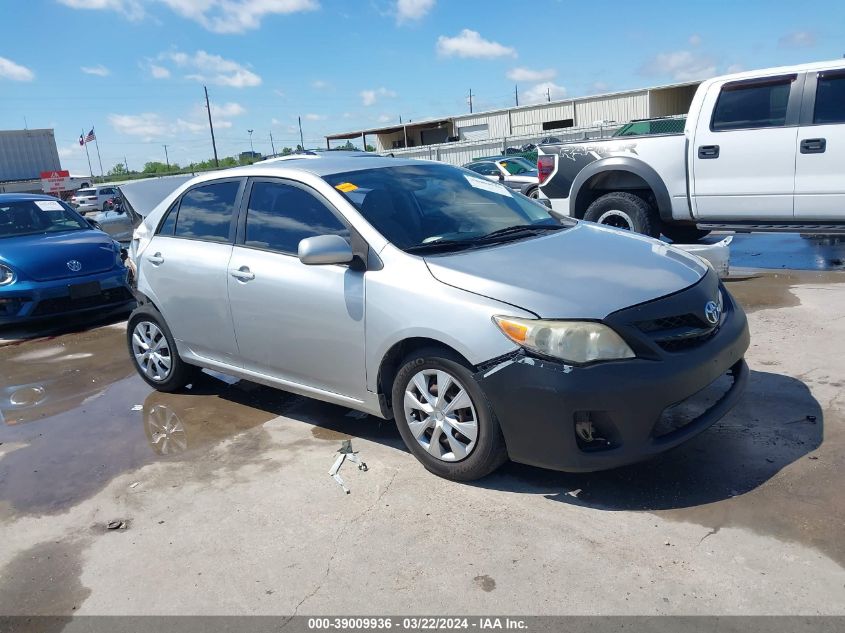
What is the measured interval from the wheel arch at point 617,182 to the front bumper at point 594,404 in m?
4.87

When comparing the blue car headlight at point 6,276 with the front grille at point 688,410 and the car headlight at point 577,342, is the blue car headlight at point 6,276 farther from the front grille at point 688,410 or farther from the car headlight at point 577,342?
the front grille at point 688,410

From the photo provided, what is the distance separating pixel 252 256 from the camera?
4438 millimetres

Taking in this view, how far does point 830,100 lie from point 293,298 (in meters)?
5.80

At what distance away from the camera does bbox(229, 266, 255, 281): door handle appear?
14.4 ft

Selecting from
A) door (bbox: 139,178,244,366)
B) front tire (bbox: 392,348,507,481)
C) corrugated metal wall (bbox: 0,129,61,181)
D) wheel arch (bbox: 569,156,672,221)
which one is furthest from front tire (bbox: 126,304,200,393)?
corrugated metal wall (bbox: 0,129,61,181)

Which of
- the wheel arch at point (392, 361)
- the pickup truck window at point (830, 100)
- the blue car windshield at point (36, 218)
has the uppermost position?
the pickup truck window at point (830, 100)

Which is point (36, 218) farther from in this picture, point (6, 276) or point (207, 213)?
point (207, 213)

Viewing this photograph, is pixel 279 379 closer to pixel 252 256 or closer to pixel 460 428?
pixel 252 256

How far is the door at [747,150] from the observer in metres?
7.11

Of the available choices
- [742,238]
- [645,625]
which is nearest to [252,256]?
[645,625]

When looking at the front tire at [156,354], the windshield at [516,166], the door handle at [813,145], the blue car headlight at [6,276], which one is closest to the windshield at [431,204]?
the front tire at [156,354]

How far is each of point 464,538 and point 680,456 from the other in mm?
1308

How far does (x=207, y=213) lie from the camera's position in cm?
493

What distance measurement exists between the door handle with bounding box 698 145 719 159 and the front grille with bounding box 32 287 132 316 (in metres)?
6.82
